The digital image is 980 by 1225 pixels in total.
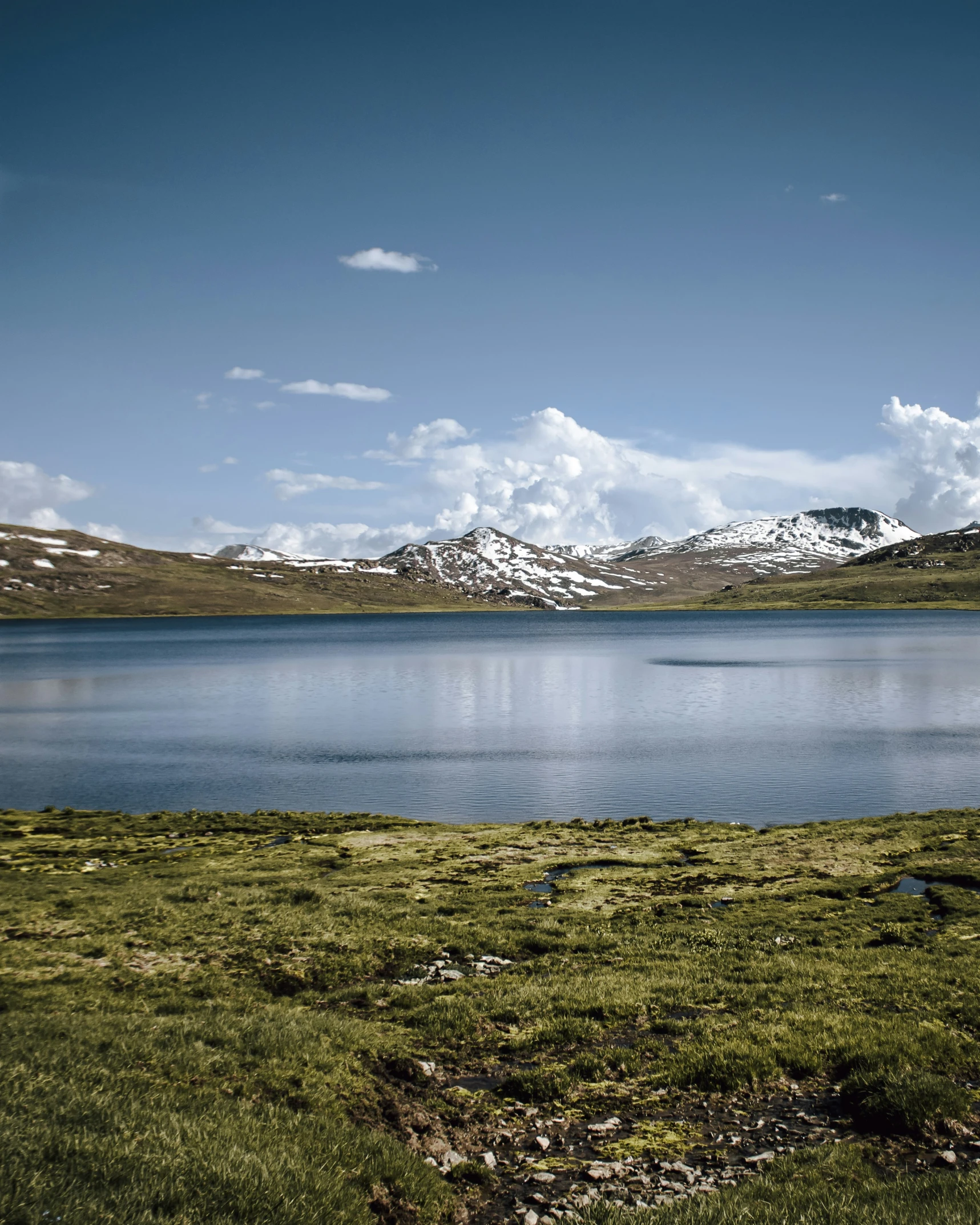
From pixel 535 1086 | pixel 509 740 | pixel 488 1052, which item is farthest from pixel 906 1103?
pixel 509 740

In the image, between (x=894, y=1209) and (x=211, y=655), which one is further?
(x=211, y=655)

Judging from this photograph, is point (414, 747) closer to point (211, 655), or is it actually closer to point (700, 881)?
point (700, 881)

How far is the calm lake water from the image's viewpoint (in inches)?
2063

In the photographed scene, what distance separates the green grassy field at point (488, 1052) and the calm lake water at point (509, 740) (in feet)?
74.2

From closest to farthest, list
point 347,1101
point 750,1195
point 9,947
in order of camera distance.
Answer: point 750,1195 → point 347,1101 → point 9,947

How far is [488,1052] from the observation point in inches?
596

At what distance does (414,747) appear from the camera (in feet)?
233

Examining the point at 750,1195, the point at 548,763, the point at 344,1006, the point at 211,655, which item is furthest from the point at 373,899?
the point at 211,655

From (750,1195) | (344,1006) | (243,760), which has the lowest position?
(243,760)

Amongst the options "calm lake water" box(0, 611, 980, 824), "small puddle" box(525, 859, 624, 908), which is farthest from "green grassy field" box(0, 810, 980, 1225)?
"calm lake water" box(0, 611, 980, 824)

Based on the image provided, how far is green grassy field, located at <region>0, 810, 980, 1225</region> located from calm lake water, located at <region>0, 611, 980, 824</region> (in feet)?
74.2

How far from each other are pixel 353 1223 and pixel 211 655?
183 m

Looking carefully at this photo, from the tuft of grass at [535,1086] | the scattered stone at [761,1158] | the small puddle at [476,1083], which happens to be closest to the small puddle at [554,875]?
the small puddle at [476,1083]

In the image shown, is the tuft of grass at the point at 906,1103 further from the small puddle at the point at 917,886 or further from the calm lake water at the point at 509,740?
the calm lake water at the point at 509,740
